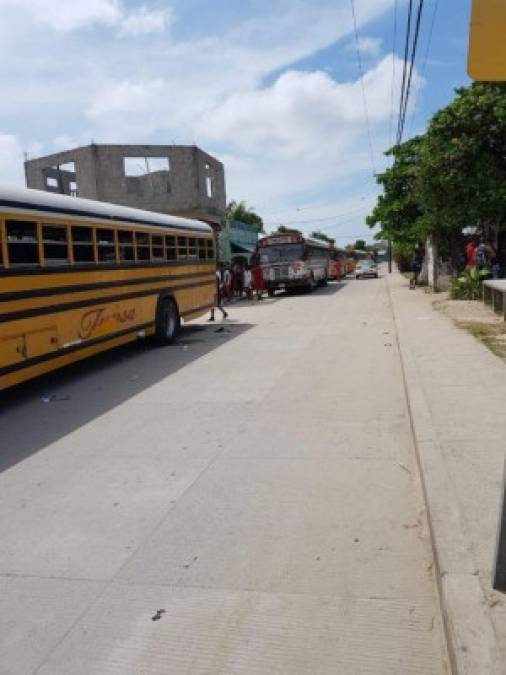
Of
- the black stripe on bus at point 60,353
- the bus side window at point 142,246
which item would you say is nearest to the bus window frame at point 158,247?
the bus side window at point 142,246

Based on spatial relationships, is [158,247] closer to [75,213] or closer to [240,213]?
[75,213]

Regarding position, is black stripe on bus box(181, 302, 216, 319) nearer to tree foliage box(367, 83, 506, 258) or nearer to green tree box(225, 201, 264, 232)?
tree foliage box(367, 83, 506, 258)

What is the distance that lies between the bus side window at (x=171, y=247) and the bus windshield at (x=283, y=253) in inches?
563

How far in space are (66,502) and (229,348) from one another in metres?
7.84

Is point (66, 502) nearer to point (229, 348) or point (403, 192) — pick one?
point (229, 348)

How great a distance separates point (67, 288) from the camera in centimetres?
934

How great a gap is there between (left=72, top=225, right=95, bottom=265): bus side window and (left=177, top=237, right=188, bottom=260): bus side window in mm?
4146

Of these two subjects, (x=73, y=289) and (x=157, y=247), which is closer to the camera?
(x=73, y=289)

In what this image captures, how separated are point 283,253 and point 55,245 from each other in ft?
63.9

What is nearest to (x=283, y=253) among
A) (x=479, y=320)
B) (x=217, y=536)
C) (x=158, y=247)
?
(x=479, y=320)

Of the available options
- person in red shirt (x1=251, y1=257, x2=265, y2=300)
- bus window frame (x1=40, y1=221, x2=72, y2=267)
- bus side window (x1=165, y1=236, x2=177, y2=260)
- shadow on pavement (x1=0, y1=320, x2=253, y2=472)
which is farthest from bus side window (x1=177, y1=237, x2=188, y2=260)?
person in red shirt (x1=251, y1=257, x2=265, y2=300)

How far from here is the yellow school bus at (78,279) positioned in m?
8.02

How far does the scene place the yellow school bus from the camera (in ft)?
26.3

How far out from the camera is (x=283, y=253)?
91.9ft
